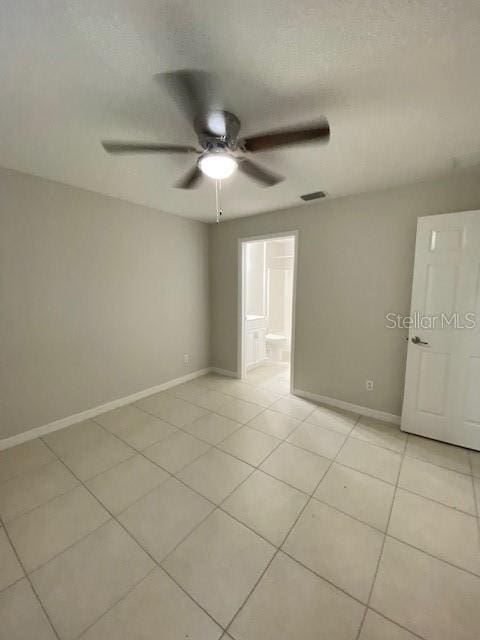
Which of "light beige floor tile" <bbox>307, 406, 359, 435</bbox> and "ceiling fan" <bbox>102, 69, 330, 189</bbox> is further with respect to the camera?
"light beige floor tile" <bbox>307, 406, 359, 435</bbox>

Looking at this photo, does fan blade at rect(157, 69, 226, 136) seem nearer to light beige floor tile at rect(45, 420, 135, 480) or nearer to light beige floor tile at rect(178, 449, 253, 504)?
light beige floor tile at rect(178, 449, 253, 504)

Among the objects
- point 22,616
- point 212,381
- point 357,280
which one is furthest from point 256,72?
point 212,381

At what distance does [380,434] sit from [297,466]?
3.35ft

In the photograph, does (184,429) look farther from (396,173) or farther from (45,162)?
(396,173)

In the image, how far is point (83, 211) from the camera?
2.70m

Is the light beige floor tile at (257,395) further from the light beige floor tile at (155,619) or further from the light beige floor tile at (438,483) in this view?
the light beige floor tile at (155,619)

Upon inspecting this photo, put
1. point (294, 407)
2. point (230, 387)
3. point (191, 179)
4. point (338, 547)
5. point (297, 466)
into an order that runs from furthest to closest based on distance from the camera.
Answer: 1. point (230, 387)
2. point (294, 407)
3. point (297, 466)
4. point (191, 179)
5. point (338, 547)

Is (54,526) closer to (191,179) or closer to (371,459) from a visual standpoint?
(371,459)

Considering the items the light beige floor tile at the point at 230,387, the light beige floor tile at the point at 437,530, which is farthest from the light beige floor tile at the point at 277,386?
the light beige floor tile at the point at 437,530

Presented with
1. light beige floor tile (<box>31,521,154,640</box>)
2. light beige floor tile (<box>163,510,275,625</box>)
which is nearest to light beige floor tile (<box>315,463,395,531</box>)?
light beige floor tile (<box>163,510,275,625</box>)

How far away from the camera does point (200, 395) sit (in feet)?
11.4

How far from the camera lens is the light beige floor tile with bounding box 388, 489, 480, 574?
141 cm

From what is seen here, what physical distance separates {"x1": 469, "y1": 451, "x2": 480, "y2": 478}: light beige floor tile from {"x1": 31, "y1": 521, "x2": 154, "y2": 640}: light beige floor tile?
7.88 ft

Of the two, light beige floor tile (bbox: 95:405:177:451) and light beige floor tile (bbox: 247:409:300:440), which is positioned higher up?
light beige floor tile (bbox: 247:409:300:440)
